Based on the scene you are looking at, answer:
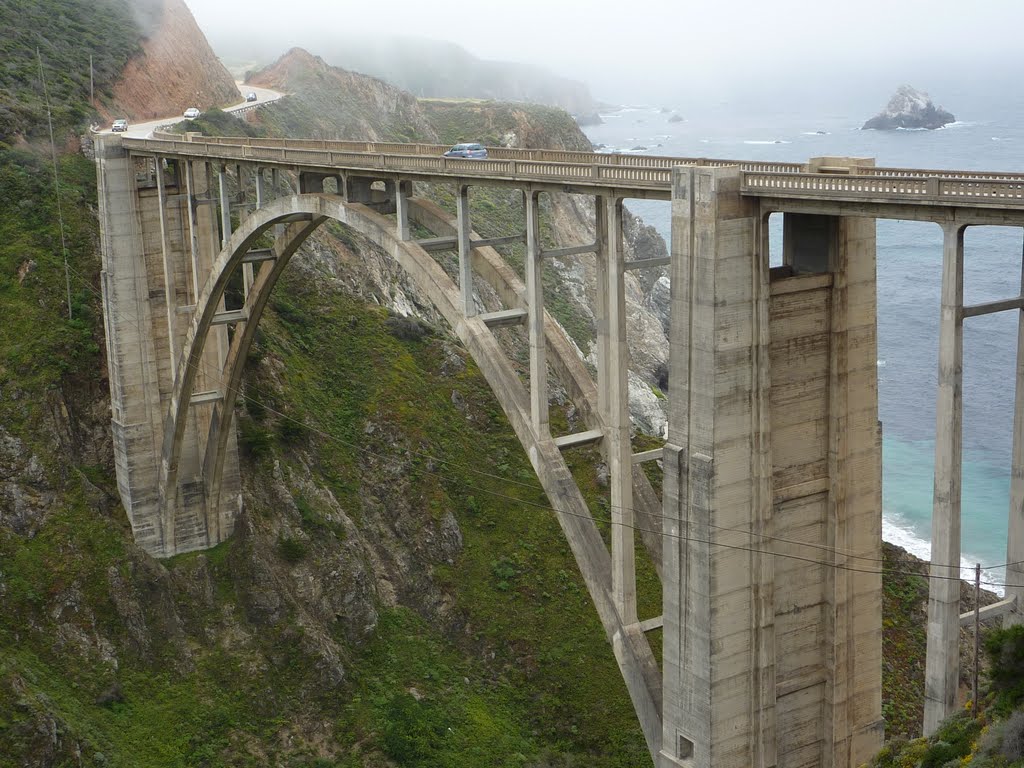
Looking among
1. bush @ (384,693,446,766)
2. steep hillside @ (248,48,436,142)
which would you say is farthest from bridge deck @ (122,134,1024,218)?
steep hillside @ (248,48,436,142)

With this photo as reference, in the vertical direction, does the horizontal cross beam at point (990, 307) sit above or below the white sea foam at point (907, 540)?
above

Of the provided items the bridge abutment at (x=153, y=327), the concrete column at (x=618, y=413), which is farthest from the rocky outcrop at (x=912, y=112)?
the concrete column at (x=618, y=413)

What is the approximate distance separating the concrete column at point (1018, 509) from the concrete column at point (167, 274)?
3076cm

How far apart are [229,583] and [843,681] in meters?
26.0

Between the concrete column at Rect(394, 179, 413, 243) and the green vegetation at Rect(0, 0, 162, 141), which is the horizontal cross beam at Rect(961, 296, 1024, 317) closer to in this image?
the concrete column at Rect(394, 179, 413, 243)

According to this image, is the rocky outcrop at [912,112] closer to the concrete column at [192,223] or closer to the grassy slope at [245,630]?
the grassy slope at [245,630]

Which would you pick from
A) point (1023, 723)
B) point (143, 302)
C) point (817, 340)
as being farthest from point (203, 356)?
point (1023, 723)

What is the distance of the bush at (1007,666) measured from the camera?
19.7 meters

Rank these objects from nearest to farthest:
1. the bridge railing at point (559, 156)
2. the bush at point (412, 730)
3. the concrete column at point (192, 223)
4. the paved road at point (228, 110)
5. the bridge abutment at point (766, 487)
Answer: the bridge abutment at point (766, 487)
the bridge railing at point (559, 156)
the bush at point (412, 730)
the concrete column at point (192, 223)
the paved road at point (228, 110)

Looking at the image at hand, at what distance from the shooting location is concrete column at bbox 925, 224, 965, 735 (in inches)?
742

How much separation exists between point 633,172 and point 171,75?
Answer: 61.1 metres

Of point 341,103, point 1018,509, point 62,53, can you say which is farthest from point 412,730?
point 341,103

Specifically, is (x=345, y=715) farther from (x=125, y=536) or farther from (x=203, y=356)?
(x=203, y=356)

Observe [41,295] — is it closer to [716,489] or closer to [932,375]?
[716,489]
